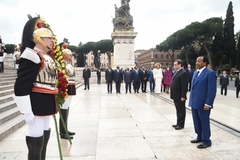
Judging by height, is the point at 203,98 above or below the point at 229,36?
below

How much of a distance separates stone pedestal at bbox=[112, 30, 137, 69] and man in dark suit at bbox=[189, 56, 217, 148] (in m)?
16.6

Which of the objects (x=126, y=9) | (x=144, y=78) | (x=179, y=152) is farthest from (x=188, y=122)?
(x=126, y=9)

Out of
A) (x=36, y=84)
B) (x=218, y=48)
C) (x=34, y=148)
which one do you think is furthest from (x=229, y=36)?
(x=34, y=148)

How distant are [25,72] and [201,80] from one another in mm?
3400

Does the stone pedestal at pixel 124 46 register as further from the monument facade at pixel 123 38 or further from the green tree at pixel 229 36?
the green tree at pixel 229 36

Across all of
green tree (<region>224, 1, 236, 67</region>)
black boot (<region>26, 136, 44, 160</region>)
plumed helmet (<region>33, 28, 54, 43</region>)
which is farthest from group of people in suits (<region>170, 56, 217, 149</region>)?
green tree (<region>224, 1, 236, 67</region>)

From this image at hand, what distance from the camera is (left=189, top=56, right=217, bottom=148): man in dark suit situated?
4.34 m

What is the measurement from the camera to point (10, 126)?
5508mm

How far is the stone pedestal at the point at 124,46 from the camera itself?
2088 centimetres

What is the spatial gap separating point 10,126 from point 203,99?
4537mm

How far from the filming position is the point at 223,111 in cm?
797

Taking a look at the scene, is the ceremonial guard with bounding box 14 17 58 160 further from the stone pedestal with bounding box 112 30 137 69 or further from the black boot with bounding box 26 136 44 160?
the stone pedestal with bounding box 112 30 137 69

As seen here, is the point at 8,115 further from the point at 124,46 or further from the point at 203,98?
the point at 124,46

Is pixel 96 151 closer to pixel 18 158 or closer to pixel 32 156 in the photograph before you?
pixel 18 158
